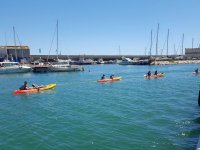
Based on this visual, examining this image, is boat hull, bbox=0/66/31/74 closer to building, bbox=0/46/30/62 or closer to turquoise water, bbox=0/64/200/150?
building, bbox=0/46/30/62

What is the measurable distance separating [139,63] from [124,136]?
409ft

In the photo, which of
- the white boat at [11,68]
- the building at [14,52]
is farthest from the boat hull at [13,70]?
the building at [14,52]

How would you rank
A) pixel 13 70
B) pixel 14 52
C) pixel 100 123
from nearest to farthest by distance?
pixel 100 123 < pixel 13 70 < pixel 14 52

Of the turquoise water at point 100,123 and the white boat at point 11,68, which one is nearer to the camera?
the turquoise water at point 100,123

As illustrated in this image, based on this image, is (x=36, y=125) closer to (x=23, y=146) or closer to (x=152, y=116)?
(x=23, y=146)

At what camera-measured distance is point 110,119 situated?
78.7ft

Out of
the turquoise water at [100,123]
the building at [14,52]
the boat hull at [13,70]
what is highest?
the building at [14,52]

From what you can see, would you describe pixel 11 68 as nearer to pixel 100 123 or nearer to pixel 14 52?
pixel 14 52

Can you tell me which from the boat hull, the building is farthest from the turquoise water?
the building

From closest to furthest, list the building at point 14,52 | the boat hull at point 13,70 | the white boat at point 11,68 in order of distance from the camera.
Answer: the boat hull at point 13,70 < the white boat at point 11,68 < the building at point 14,52

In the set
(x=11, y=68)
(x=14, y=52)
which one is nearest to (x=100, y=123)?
(x=11, y=68)

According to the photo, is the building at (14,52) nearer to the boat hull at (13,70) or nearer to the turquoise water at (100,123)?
the boat hull at (13,70)

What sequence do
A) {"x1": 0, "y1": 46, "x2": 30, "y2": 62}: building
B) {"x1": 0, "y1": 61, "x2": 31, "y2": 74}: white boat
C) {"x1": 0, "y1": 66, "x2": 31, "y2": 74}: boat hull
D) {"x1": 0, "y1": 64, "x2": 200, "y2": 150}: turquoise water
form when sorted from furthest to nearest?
{"x1": 0, "y1": 46, "x2": 30, "y2": 62}: building
{"x1": 0, "y1": 61, "x2": 31, "y2": 74}: white boat
{"x1": 0, "y1": 66, "x2": 31, "y2": 74}: boat hull
{"x1": 0, "y1": 64, "x2": 200, "y2": 150}: turquoise water

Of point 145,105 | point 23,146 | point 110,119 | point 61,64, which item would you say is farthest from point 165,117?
point 61,64
